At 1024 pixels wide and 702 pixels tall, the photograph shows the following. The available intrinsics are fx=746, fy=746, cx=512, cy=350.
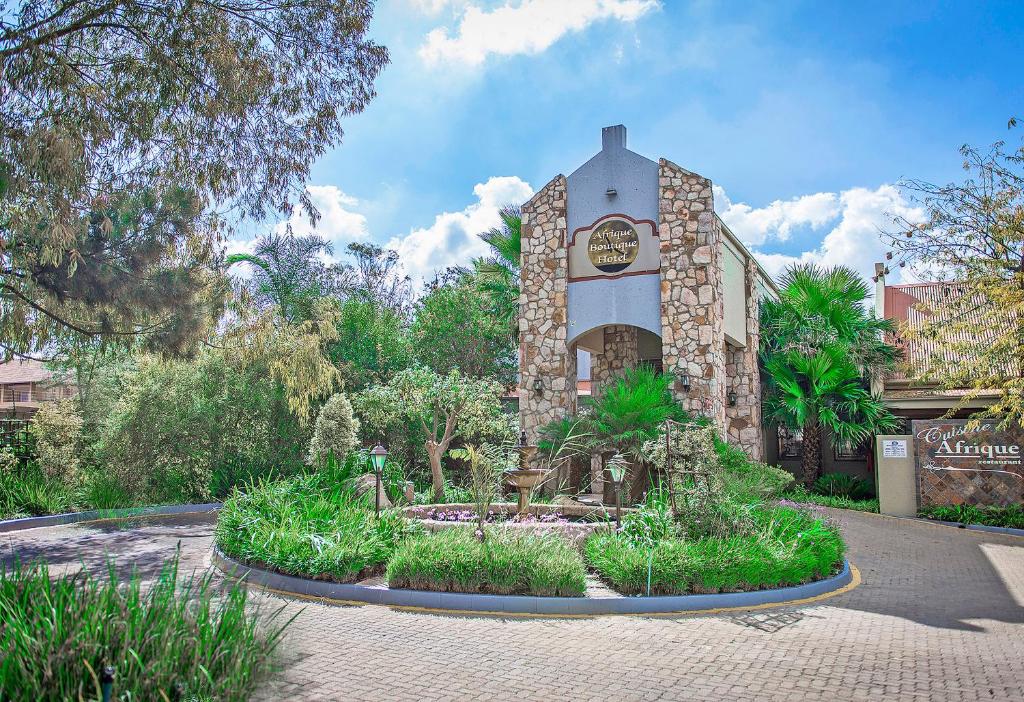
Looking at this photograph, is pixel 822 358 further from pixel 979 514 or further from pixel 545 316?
pixel 545 316

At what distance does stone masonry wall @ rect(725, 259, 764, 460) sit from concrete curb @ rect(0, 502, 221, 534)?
1169cm

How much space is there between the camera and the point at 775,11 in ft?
32.7

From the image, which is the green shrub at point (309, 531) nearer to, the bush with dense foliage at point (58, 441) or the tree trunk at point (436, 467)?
the tree trunk at point (436, 467)

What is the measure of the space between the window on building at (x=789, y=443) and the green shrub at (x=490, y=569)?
1484 centimetres

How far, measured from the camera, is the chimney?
16797 mm

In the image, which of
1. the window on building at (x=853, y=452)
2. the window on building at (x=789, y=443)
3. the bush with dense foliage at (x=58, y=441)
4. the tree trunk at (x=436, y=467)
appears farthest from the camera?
the window on building at (x=789, y=443)

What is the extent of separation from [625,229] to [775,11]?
702cm

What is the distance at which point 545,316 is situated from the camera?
56.3 ft

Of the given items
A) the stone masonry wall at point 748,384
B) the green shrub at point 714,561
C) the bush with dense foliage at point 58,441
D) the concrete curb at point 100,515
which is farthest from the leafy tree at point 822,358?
the bush with dense foliage at point 58,441

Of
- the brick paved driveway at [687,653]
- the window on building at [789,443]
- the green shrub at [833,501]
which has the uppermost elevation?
the window on building at [789,443]

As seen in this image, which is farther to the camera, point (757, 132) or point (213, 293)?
point (213, 293)

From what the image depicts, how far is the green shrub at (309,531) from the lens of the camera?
825 centimetres

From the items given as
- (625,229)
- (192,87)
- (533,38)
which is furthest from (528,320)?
(192,87)

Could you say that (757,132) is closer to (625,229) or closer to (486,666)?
(625,229)
